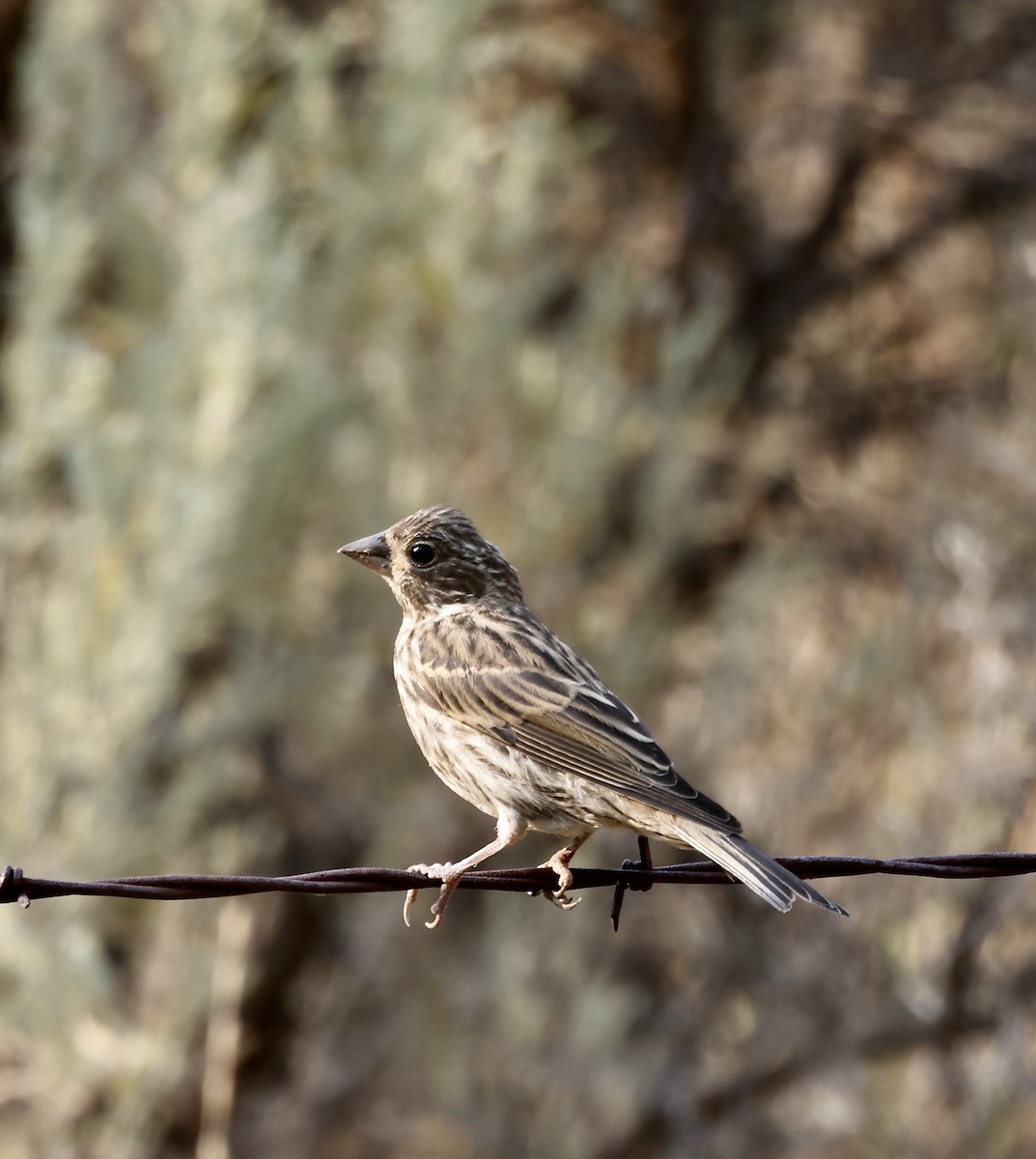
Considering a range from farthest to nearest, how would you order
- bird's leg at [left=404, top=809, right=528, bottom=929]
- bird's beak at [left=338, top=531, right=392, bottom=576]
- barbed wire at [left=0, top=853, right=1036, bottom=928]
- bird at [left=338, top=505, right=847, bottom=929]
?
bird's beak at [left=338, top=531, right=392, bottom=576], bird at [left=338, top=505, right=847, bottom=929], bird's leg at [left=404, top=809, right=528, bottom=929], barbed wire at [left=0, top=853, right=1036, bottom=928]

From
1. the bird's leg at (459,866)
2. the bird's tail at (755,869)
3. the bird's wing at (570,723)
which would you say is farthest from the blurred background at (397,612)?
the bird's tail at (755,869)

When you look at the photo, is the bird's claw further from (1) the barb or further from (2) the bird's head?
(2) the bird's head

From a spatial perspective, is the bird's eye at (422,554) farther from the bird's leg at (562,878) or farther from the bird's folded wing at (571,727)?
the bird's leg at (562,878)

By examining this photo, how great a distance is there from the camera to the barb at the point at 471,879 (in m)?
3.23

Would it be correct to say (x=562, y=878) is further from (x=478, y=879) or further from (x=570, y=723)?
(x=570, y=723)

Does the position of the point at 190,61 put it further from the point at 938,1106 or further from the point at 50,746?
the point at 938,1106

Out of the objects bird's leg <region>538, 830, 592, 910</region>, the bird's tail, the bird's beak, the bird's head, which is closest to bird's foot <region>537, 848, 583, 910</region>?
bird's leg <region>538, 830, 592, 910</region>

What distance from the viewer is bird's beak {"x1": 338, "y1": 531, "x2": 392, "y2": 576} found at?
533cm

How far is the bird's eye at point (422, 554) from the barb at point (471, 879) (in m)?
1.67

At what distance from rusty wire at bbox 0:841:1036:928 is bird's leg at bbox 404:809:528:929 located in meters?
0.13

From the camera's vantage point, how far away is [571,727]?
4.57 meters

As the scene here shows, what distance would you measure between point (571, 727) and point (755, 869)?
97 cm

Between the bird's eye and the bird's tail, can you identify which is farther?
the bird's eye

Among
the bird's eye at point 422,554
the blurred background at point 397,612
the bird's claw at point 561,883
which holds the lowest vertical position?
the bird's claw at point 561,883
